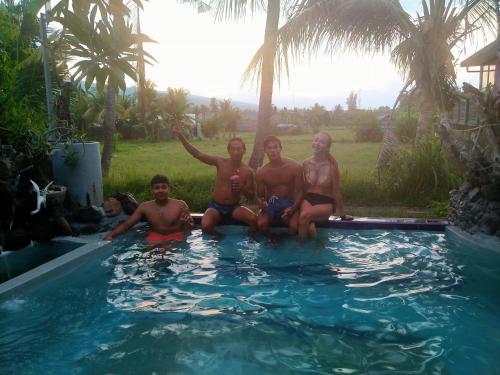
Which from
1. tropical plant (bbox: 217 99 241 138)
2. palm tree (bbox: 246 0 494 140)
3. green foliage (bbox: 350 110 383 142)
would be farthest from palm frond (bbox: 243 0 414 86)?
tropical plant (bbox: 217 99 241 138)

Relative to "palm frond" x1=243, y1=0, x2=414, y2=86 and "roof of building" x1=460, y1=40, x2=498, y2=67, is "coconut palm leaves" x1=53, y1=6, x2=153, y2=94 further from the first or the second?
"roof of building" x1=460, y1=40, x2=498, y2=67

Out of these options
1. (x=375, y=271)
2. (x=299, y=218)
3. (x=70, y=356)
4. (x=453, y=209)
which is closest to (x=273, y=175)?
(x=299, y=218)

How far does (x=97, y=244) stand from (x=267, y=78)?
561 centimetres

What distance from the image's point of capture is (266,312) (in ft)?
13.2

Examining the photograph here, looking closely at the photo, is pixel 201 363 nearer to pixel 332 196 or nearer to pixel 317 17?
pixel 332 196

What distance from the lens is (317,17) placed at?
30.8 feet

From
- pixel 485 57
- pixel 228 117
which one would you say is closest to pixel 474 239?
pixel 485 57

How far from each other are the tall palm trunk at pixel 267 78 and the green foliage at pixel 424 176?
280 cm

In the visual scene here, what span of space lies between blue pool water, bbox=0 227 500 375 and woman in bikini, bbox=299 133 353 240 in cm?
34

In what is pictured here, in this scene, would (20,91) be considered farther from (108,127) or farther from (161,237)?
(161,237)

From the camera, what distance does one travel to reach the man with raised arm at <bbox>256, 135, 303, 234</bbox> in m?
5.89

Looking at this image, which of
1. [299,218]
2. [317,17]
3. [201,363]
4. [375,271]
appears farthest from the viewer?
[317,17]

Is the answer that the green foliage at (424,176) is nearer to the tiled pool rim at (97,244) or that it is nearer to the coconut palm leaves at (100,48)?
the tiled pool rim at (97,244)

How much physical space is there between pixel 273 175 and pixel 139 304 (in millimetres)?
2580
